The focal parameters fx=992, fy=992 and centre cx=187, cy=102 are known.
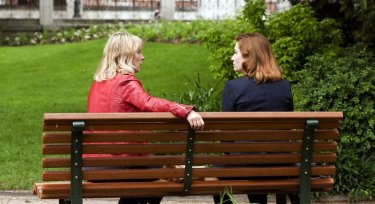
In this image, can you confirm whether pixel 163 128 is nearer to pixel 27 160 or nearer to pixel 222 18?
pixel 27 160


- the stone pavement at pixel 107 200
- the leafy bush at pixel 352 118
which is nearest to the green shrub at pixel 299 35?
the leafy bush at pixel 352 118

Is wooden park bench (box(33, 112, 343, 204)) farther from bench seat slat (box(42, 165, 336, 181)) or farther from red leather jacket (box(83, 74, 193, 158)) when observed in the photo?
red leather jacket (box(83, 74, 193, 158))

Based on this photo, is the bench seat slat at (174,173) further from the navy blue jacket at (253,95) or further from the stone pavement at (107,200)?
the stone pavement at (107,200)

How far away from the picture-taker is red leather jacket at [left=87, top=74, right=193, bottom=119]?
20.8 feet

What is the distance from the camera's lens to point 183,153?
634 cm

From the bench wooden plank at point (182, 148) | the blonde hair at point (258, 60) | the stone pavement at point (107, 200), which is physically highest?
the blonde hair at point (258, 60)

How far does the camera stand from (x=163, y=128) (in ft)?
20.2

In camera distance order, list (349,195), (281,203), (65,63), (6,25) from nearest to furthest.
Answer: (281,203)
(349,195)
(65,63)
(6,25)

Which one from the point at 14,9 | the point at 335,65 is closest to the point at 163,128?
the point at 335,65

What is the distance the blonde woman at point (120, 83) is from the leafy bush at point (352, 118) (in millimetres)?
2936

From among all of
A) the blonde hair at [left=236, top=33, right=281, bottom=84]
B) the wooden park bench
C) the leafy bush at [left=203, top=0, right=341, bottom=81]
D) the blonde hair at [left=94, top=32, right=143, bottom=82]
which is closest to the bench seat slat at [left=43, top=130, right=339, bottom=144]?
the wooden park bench

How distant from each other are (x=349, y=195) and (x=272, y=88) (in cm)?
262

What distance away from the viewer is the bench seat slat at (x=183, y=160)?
6125 millimetres

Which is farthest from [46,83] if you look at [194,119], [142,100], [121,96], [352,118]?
[194,119]
